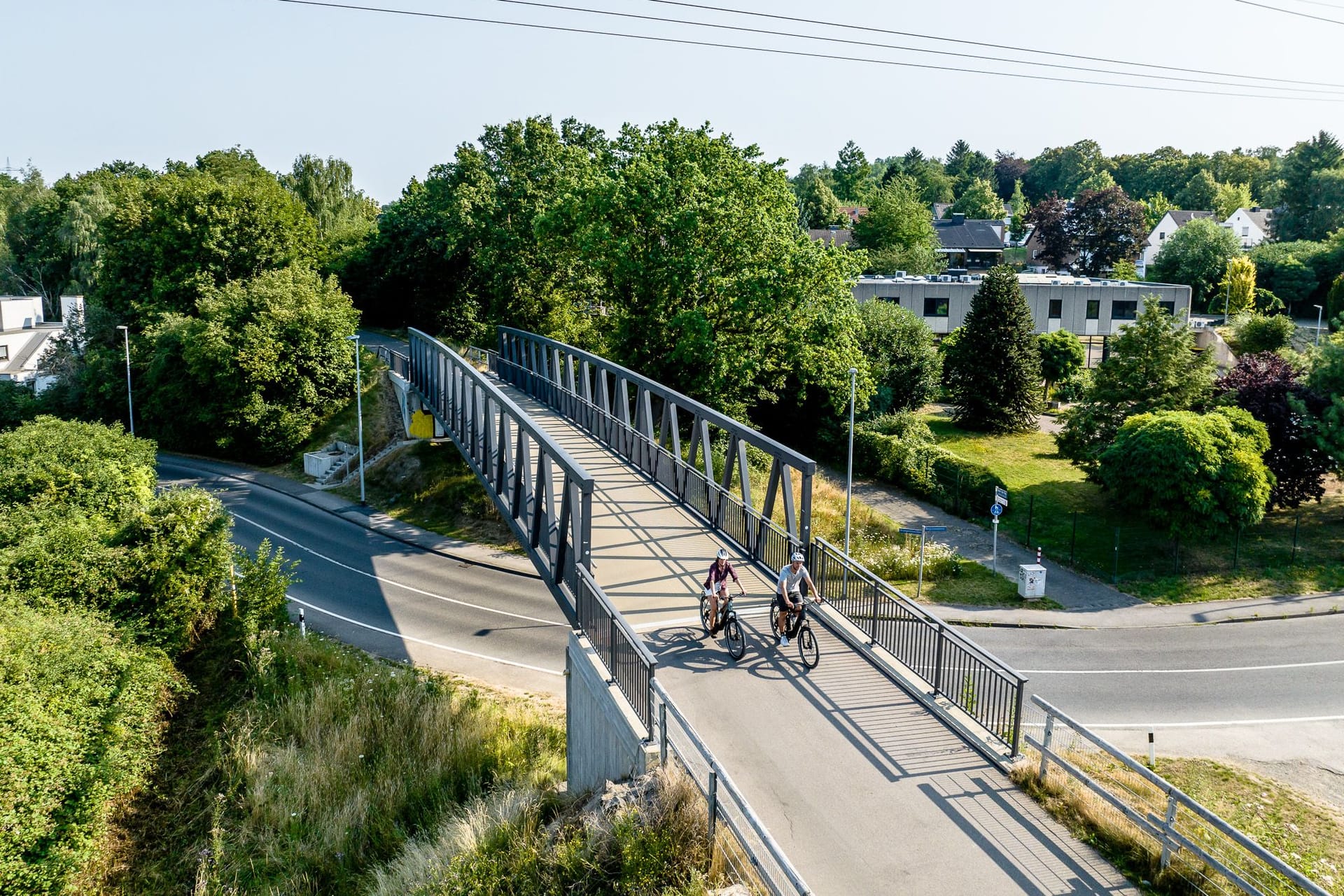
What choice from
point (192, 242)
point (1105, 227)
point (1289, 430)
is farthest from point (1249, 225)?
point (192, 242)

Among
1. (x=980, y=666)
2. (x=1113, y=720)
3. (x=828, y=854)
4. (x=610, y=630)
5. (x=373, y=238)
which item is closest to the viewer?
(x=828, y=854)

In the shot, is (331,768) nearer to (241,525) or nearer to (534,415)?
(534,415)

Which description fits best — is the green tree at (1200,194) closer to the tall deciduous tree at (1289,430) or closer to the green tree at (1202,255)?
the green tree at (1202,255)

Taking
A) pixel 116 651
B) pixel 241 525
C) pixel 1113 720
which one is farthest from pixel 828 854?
pixel 241 525

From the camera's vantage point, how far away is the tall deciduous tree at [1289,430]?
27.1 meters

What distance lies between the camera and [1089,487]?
31859 mm

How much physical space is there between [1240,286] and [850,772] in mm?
65838

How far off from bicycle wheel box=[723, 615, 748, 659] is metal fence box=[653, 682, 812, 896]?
2.26 m

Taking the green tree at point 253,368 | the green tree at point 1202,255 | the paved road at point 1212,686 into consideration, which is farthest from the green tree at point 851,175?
the paved road at point 1212,686

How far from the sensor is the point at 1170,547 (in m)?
26.3

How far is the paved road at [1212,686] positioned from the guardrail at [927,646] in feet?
23.0

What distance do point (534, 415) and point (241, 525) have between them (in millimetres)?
14099

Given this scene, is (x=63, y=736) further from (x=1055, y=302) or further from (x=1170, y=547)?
(x=1055, y=302)

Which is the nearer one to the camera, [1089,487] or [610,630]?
[610,630]
